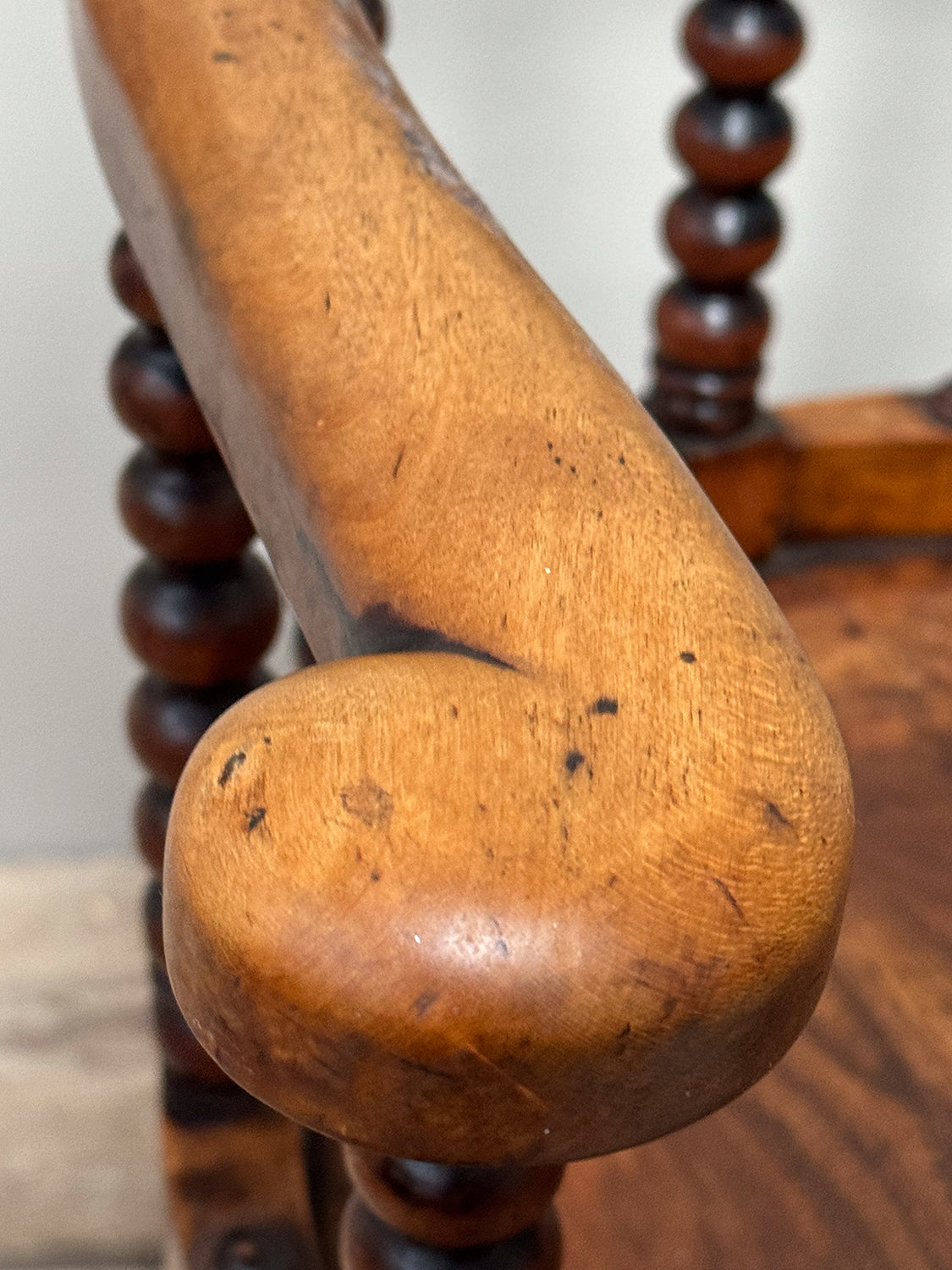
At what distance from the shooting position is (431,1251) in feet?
0.84

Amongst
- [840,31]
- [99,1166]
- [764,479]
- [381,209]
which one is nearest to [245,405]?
[381,209]

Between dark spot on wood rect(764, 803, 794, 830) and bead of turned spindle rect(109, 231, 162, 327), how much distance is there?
0.86 feet

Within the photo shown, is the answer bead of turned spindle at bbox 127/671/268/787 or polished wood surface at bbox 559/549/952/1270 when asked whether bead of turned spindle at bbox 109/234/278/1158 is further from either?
polished wood surface at bbox 559/549/952/1270

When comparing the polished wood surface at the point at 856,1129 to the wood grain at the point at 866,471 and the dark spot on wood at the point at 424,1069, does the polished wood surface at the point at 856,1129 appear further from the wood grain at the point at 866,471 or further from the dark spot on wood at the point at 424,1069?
the dark spot on wood at the point at 424,1069

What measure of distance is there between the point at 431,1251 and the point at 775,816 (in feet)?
0.39

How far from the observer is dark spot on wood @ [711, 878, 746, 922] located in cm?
17

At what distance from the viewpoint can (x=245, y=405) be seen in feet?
0.80

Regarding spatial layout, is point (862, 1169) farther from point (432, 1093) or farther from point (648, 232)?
point (648, 232)

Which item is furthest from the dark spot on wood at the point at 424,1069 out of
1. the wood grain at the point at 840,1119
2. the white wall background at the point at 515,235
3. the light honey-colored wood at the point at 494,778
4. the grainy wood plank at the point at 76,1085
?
the white wall background at the point at 515,235

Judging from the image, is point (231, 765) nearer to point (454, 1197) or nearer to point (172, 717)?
point (454, 1197)

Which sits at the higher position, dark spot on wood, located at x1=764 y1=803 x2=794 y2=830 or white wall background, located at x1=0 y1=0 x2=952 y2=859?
dark spot on wood, located at x1=764 y1=803 x2=794 y2=830

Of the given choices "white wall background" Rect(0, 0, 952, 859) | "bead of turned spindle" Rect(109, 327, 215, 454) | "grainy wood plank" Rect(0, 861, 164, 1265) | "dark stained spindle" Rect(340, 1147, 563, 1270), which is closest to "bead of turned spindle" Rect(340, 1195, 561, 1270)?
"dark stained spindle" Rect(340, 1147, 563, 1270)

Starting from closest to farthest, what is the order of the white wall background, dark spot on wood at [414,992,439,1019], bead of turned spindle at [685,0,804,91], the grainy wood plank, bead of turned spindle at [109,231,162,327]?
dark spot on wood at [414,992,439,1019], bead of turned spindle at [109,231,162,327], bead of turned spindle at [685,0,804,91], the grainy wood plank, the white wall background

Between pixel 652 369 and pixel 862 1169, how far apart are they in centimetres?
36
